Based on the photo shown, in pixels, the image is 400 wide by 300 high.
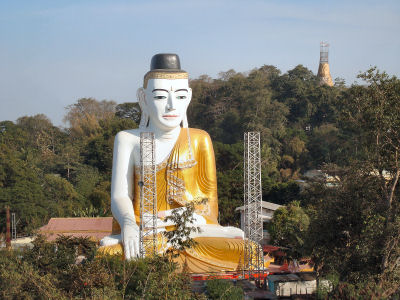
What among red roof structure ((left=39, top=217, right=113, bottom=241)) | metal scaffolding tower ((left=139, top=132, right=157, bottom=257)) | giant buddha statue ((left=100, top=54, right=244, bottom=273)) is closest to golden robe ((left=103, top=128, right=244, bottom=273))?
giant buddha statue ((left=100, top=54, right=244, bottom=273))

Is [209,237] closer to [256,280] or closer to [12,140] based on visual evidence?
[256,280]

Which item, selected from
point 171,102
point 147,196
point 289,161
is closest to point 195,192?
point 147,196

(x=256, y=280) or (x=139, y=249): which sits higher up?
(x=139, y=249)

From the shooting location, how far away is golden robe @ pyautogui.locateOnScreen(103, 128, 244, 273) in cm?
1323

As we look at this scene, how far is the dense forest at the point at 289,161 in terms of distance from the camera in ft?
31.7

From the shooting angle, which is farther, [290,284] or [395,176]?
[290,284]

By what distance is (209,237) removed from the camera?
13406 mm

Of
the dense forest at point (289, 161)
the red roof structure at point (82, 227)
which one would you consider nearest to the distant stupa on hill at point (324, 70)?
the dense forest at point (289, 161)

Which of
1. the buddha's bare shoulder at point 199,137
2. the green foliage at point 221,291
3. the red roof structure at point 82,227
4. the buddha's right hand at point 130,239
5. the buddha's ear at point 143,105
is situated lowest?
the red roof structure at point 82,227

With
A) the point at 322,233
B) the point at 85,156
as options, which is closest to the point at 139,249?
the point at 322,233

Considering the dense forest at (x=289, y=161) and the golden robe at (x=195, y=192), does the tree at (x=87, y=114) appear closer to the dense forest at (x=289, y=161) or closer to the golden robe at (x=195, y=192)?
the dense forest at (x=289, y=161)

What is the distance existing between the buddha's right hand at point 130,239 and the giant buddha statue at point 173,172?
107 mm

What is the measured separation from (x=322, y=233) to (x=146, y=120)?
577cm

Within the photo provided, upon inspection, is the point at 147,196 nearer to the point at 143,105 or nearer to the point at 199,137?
the point at 199,137
